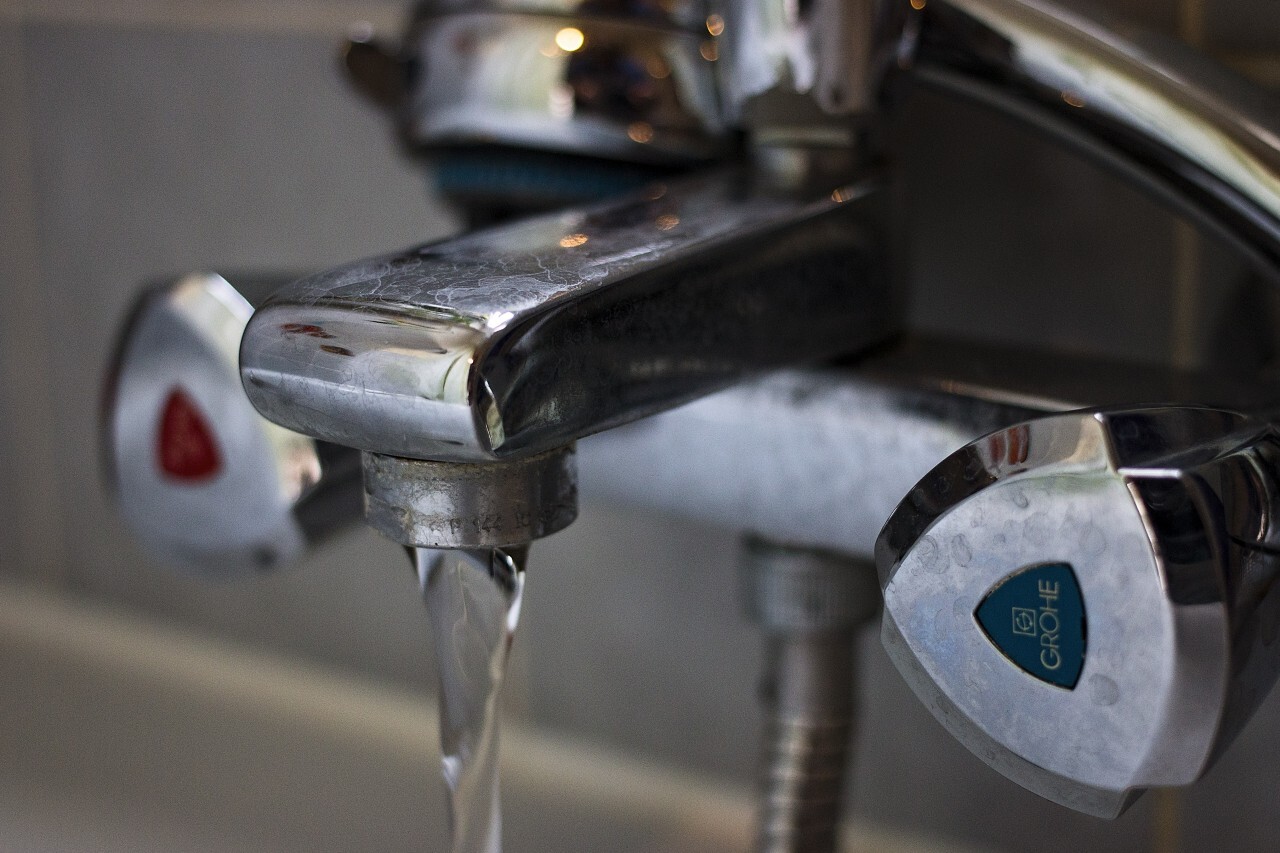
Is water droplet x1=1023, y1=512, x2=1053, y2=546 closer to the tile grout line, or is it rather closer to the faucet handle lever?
the faucet handle lever

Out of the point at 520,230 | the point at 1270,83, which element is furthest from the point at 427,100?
the point at 1270,83

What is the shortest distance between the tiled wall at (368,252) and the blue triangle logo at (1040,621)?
7.0 inches

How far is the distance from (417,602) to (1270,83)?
0.34m

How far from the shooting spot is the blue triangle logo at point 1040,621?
0.19 m

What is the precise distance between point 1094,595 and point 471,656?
11 cm

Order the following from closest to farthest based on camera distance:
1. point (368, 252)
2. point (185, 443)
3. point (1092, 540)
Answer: point (1092, 540)
point (185, 443)
point (368, 252)

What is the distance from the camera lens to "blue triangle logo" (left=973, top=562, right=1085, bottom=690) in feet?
0.61

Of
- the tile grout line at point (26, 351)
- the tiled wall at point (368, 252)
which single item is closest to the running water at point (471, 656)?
the tiled wall at point (368, 252)

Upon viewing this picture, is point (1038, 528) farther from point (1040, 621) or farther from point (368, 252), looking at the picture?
point (368, 252)

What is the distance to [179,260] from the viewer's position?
1.78 ft

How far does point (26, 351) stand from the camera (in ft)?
1.96

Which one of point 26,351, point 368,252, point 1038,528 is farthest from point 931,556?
point 26,351

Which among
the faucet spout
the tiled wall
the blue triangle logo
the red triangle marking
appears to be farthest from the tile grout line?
the blue triangle logo

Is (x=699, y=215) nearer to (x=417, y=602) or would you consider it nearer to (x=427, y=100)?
(x=427, y=100)
